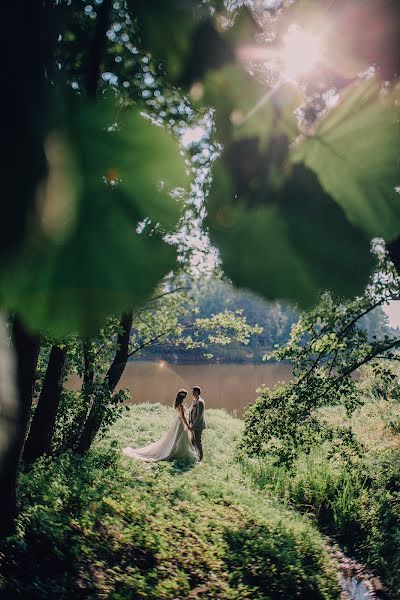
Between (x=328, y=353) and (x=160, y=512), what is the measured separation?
12.7 ft

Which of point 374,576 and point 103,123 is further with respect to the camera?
point 374,576

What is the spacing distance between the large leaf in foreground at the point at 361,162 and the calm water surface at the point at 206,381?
24258 mm

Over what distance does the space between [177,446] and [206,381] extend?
77.8 ft

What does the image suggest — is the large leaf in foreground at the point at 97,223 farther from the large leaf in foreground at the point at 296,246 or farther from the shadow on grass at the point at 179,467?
the shadow on grass at the point at 179,467

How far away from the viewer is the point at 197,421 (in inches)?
482

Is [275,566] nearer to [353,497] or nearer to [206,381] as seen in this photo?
A: [353,497]

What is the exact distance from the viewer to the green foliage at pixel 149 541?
15.1 ft

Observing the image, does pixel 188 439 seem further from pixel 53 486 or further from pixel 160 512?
pixel 53 486

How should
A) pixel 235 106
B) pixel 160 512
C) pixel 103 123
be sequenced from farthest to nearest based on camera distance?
pixel 160 512 < pixel 235 106 < pixel 103 123

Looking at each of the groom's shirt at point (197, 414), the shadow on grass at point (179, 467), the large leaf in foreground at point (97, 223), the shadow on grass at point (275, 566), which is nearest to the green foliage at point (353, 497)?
the shadow on grass at point (275, 566)

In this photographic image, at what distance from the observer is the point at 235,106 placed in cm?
64

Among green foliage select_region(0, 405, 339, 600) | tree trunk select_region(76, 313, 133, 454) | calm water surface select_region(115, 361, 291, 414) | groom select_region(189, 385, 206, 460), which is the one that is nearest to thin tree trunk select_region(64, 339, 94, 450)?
tree trunk select_region(76, 313, 133, 454)

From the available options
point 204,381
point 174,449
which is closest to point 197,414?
point 174,449

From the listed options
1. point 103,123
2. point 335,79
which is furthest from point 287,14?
point 103,123
